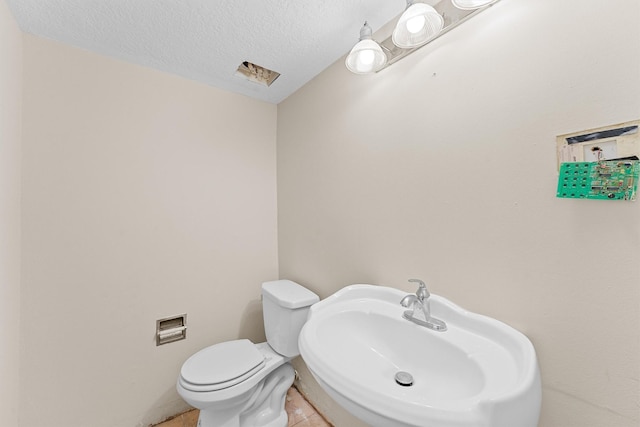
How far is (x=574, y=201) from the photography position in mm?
633

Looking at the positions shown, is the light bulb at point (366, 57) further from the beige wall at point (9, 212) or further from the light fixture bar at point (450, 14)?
the beige wall at point (9, 212)

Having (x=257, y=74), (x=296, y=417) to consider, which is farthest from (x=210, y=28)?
(x=296, y=417)

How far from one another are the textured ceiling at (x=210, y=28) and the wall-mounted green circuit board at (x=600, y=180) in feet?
2.89

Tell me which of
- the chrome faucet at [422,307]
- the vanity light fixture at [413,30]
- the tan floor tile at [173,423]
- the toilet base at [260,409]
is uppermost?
the vanity light fixture at [413,30]

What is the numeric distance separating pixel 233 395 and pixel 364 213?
41.0 inches

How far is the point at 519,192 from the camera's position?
0.73m

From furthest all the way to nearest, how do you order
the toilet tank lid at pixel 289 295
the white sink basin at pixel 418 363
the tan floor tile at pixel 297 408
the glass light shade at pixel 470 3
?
the tan floor tile at pixel 297 408 → the toilet tank lid at pixel 289 295 → the glass light shade at pixel 470 3 → the white sink basin at pixel 418 363

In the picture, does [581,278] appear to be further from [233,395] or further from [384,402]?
[233,395]

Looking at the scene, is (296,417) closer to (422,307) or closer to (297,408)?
(297,408)

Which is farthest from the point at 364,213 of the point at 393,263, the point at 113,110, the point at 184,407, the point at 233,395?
the point at 184,407

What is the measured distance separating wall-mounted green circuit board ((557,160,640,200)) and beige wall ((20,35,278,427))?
5.18 ft

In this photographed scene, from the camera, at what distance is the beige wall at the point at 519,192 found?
1.91ft

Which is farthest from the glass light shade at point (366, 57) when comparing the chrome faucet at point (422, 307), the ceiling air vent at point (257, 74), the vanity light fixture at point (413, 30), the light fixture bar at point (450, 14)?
the chrome faucet at point (422, 307)

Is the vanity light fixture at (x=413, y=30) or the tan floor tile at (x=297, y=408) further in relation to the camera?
the tan floor tile at (x=297, y=408)
